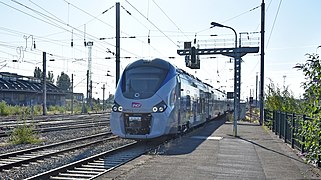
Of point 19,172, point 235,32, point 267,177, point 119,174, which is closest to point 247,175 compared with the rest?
point 267,177

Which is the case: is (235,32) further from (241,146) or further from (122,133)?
(122,133)

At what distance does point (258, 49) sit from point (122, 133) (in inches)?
788

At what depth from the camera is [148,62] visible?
16562 mm

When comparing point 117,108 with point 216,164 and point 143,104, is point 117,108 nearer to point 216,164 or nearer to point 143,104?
→ point 143,104

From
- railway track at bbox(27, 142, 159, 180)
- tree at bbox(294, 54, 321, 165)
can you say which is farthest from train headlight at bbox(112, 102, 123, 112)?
tree at bbox(294, 54, 321, 165)

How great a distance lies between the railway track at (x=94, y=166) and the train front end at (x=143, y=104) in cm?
80

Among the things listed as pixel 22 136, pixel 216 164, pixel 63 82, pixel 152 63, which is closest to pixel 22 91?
pixel 22 136

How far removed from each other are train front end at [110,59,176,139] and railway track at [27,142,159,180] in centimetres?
80

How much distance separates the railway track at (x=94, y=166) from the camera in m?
9.75

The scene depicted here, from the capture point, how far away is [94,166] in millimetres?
11250

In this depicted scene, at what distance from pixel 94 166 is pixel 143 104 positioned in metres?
4.52

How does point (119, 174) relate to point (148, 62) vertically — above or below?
below

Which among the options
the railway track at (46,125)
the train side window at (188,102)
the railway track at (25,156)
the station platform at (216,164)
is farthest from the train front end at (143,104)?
the railway track at (46,125)

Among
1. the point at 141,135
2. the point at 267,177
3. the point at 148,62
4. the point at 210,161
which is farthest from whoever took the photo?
the point at 148,62
